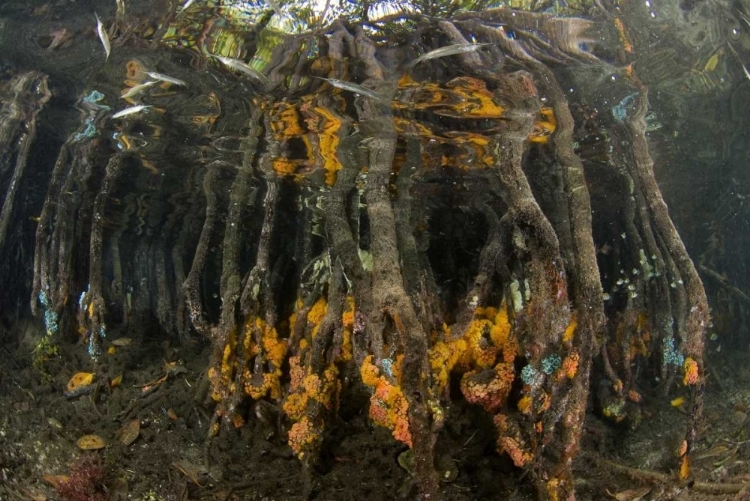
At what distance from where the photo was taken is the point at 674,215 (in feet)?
55.5

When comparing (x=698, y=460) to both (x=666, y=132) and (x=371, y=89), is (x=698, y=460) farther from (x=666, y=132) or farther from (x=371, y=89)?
(x=371, y=89)

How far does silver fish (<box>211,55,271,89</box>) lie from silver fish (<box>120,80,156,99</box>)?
59.2 inches

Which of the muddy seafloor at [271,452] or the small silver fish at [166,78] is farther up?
the small silver fish at [166,78]

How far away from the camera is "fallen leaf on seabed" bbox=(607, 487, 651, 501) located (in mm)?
5449

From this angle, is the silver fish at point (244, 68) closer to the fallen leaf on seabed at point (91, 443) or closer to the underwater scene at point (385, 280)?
the underwater scene at point (385, 280)

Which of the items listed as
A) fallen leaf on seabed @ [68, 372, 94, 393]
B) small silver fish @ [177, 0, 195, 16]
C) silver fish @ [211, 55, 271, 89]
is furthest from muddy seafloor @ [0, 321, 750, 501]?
small silver fish @ [177, 0, 195, 16]

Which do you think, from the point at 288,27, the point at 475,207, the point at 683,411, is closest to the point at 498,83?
the point at 288,27

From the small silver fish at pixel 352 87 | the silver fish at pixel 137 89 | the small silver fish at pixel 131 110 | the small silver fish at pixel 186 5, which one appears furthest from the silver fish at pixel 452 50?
the small silver fish at pixel 131 110

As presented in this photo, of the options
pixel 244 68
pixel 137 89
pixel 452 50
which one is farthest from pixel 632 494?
pixel 137 89

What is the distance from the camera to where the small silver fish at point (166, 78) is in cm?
641

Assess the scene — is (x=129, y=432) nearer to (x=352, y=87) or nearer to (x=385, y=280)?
(x=385, y=280)

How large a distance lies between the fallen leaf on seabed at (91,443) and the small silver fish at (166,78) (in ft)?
17.5

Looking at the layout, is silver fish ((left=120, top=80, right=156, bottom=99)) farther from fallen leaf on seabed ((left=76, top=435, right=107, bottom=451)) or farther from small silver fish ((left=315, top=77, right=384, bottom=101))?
fallen leaf on seabed ((left=76, top=435, right=107, bottom=451))

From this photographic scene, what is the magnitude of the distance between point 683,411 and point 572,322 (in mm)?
4505
